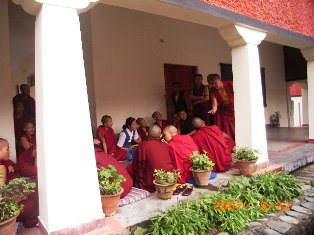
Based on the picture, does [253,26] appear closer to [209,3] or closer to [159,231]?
[209,3]

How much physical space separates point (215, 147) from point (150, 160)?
55.8 inches

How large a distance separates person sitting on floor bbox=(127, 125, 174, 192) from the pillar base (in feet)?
4.19

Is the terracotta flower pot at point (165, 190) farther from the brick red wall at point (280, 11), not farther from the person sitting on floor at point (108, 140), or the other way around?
the brick red wall at point (280, 11)

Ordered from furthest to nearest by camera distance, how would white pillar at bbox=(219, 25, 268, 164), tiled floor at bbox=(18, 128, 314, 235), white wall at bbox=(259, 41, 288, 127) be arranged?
white wall at bbox=(259, 41, 288, 127) < white pillar at bbox=(219, 25, 268, 164) < tiled floor at bbox=(18, 128, 314, 235)

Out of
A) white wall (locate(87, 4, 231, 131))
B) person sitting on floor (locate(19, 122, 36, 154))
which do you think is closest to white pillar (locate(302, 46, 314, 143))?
white wall (locate(87, 4, 231, 131))

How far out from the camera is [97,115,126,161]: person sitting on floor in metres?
5.84

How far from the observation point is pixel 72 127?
2678 millimetres

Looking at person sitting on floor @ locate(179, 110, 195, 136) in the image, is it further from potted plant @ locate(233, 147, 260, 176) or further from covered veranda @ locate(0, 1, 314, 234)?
covered veranda @ locate(0, 1, 314, 234)

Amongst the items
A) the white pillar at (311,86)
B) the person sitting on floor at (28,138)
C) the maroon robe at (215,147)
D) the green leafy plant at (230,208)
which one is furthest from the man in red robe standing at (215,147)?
the white pillar at (311,86)

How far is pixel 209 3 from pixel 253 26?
109cm

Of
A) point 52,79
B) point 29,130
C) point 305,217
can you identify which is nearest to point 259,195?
point 305,217

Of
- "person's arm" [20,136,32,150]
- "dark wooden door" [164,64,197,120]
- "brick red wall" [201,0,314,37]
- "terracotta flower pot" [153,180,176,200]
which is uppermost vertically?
"brick red wall" [201,0,314,37]

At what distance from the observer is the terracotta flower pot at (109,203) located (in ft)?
9.87

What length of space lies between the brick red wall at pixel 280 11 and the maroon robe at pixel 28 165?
3.39 meters
